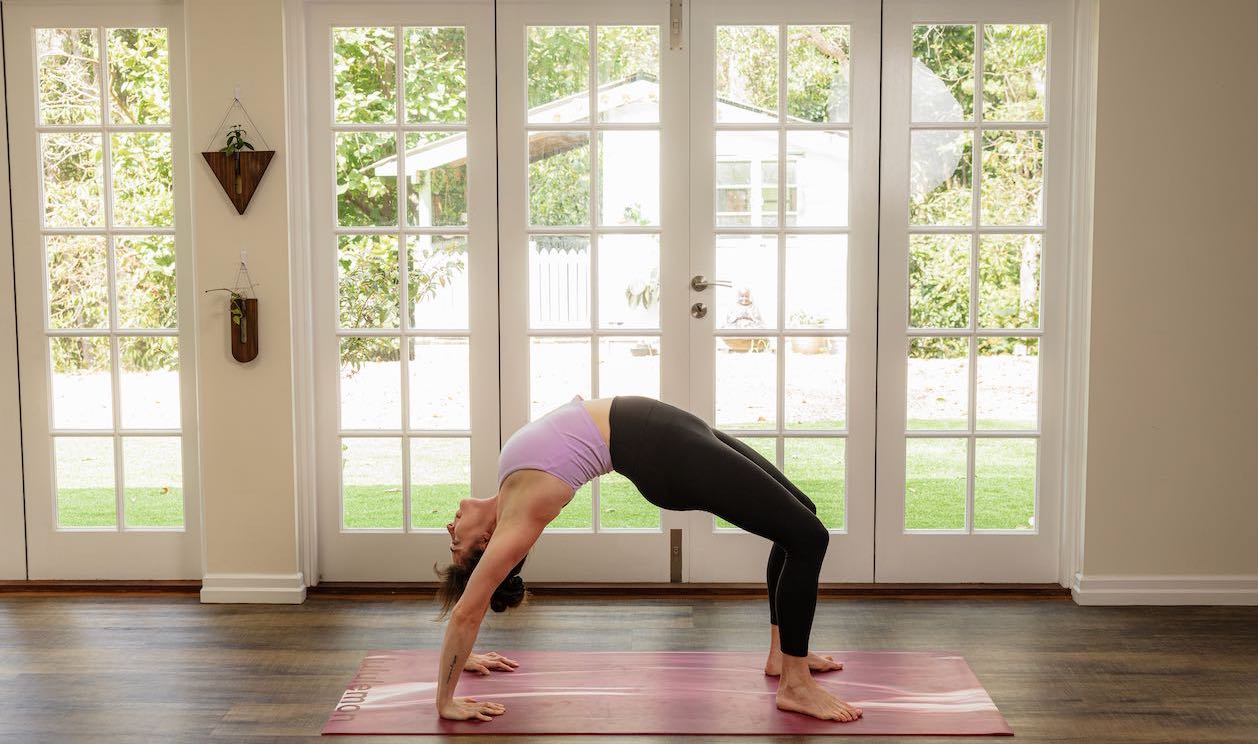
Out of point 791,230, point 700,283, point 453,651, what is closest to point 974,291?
point 791,230

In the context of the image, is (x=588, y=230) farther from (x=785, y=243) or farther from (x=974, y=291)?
(x=974, y=291)

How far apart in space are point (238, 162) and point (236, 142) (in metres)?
0.07

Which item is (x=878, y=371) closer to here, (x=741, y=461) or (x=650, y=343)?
(x=650, y=343)

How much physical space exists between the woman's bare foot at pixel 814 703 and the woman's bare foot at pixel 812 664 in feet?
0.60

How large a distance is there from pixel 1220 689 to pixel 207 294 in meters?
3.54

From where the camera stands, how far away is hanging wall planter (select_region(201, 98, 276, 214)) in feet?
12.4

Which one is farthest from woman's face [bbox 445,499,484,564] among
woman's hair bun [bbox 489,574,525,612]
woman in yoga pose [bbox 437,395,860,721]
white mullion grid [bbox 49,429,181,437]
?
white mullion grid [bbox 49,429,181,437]

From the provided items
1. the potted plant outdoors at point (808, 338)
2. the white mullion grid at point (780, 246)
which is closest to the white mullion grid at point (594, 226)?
the white mullion grid at point (780, 246)

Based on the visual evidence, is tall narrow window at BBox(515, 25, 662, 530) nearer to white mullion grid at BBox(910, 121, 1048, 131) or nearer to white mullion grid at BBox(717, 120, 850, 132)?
white mullion grid at BBox(717, 120, 850, 132)

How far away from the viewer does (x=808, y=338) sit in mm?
4008

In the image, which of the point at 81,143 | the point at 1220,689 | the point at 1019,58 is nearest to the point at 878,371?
the point at 1019,58

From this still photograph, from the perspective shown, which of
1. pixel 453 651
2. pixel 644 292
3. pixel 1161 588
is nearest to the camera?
A: pixel 453 651

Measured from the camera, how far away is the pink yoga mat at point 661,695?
2863 mm

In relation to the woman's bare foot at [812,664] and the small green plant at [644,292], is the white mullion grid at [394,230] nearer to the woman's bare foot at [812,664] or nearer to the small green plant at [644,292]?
the small green plant at [644,292]
